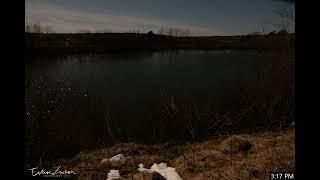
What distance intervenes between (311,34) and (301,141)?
0.77 metres

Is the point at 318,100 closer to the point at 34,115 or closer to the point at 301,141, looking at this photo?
the point at 301,141

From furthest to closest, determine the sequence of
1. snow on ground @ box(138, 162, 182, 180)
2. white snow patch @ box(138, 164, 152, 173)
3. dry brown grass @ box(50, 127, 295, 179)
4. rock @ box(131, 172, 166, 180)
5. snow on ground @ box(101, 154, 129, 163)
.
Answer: snow on ground @ box(101, 154, 129, 163) < white snow patch @ box(138, 164, 152, 173) < snow on ground @ box(138, 162, 182, 180) < rock @ box(131, 172, 166, 180) < dry brown grass @ box(50, 127, 295, 179)

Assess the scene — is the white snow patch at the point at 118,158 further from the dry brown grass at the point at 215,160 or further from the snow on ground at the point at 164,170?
the snow on ground at the point at 164,170

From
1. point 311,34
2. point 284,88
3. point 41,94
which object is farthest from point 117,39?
point 311,34

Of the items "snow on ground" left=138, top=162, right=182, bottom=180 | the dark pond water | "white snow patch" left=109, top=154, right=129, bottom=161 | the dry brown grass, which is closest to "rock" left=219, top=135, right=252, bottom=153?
the dry brown grass

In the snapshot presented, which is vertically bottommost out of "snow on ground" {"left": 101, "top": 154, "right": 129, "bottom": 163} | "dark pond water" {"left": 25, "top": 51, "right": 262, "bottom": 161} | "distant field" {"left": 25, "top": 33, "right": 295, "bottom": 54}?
"snow on ground" {"left": 101, "top": 154, "right": 129, "bottom": 163}

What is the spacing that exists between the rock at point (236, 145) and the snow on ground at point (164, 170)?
705 mm

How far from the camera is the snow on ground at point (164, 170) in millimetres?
4010

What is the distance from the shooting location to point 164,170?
4316mm

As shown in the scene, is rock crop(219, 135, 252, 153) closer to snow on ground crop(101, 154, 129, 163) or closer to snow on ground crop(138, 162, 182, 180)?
snow on ground crop(138, 162, 182, 180)

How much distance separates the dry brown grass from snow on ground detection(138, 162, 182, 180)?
7 cm

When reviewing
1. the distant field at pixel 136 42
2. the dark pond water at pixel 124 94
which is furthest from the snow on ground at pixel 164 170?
the distant field at pixel 136 42

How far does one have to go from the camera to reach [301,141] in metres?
2.70

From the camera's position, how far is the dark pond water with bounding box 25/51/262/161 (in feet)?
14.6
